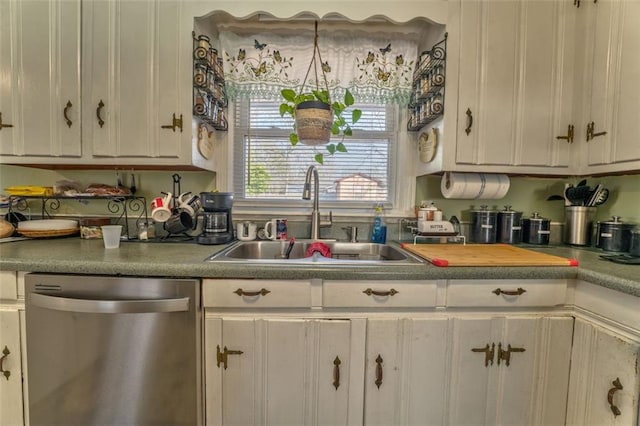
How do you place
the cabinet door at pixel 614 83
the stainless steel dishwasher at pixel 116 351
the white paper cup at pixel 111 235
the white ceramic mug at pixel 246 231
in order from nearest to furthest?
the stainless steel dishwasher at pixel 116 351 → the cabinet door at pixel 614 83 → the white paper cup at pixel 111 235 → the white ceramic mug at pixel 246 231

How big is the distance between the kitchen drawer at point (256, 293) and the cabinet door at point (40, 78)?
1127 mm

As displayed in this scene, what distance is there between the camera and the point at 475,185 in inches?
66.1

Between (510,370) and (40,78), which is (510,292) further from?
(40,78)

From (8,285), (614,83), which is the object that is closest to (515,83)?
(614,83)

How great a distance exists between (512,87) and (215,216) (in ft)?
5.48

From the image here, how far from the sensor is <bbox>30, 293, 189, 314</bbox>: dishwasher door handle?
107 centimetres

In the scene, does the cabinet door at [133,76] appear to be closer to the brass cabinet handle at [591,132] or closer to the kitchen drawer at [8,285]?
the kitchen drawer at [8,285]

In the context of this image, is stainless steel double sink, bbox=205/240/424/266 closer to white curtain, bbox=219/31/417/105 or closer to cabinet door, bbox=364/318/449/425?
cabinet door, bbox=364/318/449/425

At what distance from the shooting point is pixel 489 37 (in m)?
1.52

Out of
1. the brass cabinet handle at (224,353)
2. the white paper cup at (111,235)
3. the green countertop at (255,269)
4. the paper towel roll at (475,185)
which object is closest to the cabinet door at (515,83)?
the paper towel roll at (475,185)

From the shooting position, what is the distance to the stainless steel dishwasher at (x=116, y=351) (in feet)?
3.61

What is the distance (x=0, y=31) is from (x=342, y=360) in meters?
2.27

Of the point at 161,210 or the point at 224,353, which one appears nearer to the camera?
the point at 224,353

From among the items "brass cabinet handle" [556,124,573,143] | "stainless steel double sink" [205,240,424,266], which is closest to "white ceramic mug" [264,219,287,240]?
"stainless steel double sink" [205,240,424,266]
